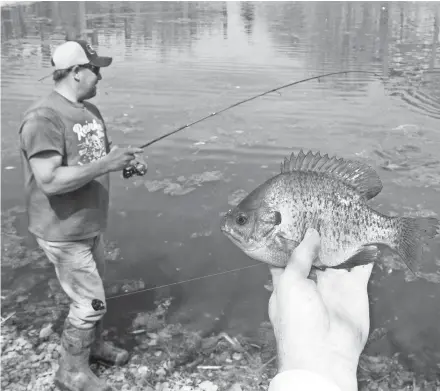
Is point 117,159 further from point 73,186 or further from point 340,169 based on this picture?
point 340,169

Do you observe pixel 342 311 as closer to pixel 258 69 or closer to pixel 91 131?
pixel 91 131

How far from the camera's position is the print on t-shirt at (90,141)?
3.94m

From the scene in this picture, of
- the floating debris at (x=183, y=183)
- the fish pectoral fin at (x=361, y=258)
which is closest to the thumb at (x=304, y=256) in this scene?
the fish pectoral fin at (x=361, y=258)

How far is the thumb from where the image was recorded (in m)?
2.61

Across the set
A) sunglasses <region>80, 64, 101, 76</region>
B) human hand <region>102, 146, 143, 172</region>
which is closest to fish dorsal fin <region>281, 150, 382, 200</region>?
human hand <region>102, 146, 143, 172</region>

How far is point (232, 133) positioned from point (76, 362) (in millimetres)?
6692

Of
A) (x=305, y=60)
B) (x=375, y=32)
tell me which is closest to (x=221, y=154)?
(x=305, y=60)

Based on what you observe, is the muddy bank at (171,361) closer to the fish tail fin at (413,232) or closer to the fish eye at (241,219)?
the fish tail fin at (413,232)

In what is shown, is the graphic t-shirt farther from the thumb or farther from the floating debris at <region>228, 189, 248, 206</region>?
the floating debris at <region>228, 189, 248, 206</region>

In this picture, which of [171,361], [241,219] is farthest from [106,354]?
[241,219]

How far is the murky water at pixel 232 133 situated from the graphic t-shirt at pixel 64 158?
1.50m

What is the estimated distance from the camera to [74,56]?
13.3 ft

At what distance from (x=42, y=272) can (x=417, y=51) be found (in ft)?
52.7

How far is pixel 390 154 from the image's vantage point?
29.0 ft
